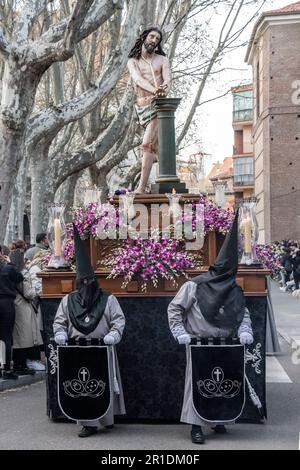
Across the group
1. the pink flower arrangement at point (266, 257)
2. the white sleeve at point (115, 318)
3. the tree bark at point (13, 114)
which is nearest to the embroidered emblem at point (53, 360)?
the white sleeve at point (115, 318)

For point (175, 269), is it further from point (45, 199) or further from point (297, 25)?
point (297, 25)

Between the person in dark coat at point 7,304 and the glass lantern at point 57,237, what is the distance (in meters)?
1.41

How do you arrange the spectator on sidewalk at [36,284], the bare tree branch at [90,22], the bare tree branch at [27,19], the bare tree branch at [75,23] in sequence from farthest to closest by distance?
the bare tree branch at [27,19] < the bare tree branch at [90,22] < the bare tree branch at [75,23] < the spectator on sidewalk at [36,284]

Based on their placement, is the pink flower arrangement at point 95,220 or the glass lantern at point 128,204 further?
the glass lantern at point 128,204

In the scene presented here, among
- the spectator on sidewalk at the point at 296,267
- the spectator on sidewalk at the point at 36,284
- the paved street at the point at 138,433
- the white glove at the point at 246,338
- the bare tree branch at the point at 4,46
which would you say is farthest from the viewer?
the spectator on sidewalk at the point at 296,267

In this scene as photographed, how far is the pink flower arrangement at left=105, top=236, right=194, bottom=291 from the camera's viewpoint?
8.34 m

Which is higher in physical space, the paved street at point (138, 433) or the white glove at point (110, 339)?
the white glove at point (110, 339)

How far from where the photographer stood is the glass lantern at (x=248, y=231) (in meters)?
8.77

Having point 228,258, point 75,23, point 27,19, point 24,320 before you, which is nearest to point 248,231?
point 228,258

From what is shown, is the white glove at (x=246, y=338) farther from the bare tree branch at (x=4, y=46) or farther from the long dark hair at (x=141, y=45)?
the bare tree branch at (x=4, y=46)

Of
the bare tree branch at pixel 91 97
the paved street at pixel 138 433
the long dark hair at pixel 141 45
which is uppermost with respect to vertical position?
the bare tree branch at pixel 91 97

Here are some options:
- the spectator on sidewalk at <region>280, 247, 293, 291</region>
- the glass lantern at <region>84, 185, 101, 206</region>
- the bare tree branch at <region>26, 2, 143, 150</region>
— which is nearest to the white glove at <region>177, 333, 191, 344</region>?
the glass lantern at <region>84, 185, 101, 206</region>

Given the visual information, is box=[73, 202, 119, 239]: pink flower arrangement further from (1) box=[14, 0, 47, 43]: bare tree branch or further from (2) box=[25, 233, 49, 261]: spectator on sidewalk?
(1) box=[14, 0, 47, 43]: bare tree branch

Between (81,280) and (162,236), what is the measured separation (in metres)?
1.39
